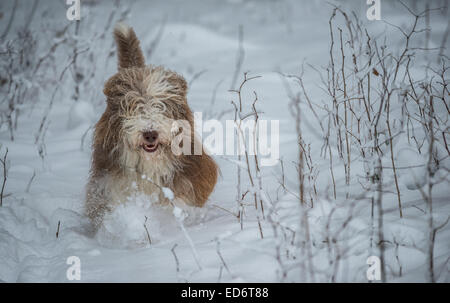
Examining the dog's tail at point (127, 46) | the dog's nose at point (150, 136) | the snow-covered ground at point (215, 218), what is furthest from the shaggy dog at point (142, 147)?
the dog's tail at point (127, 46)

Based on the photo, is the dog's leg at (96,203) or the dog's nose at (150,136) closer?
the dog's nose at (150,136)

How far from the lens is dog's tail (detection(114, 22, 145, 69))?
337 centimetres

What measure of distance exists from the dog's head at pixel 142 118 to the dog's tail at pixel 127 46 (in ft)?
1.90

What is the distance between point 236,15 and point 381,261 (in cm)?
989

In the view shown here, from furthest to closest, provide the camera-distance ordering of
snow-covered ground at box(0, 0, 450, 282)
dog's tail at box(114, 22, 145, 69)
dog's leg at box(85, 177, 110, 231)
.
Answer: dog's tail at box(114, 22, 145, 69) → dog's leg at box(85, 177, 110, 231) → snow-covered ground at box(0, 0, 450, 282)

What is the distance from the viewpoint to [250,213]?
9.68 feet

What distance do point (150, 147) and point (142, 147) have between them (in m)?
0.05

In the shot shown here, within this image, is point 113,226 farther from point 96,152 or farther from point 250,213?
point 250,213

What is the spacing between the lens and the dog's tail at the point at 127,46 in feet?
11.0

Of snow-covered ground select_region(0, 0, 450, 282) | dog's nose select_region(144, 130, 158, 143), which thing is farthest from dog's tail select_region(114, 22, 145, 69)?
dog's nose select_region(144, 130, 158, 143)

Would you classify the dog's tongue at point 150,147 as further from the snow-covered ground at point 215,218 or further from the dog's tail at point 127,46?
the dog's tail at point 127,46

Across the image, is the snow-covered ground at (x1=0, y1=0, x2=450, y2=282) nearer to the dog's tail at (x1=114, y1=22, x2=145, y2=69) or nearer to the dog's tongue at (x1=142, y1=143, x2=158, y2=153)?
the dog's tongue at (x1=142, y1=143, x2=158, y2=153)

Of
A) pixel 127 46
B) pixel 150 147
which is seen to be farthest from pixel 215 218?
pixel 127 46

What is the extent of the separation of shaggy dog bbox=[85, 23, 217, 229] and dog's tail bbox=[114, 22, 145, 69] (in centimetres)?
59
